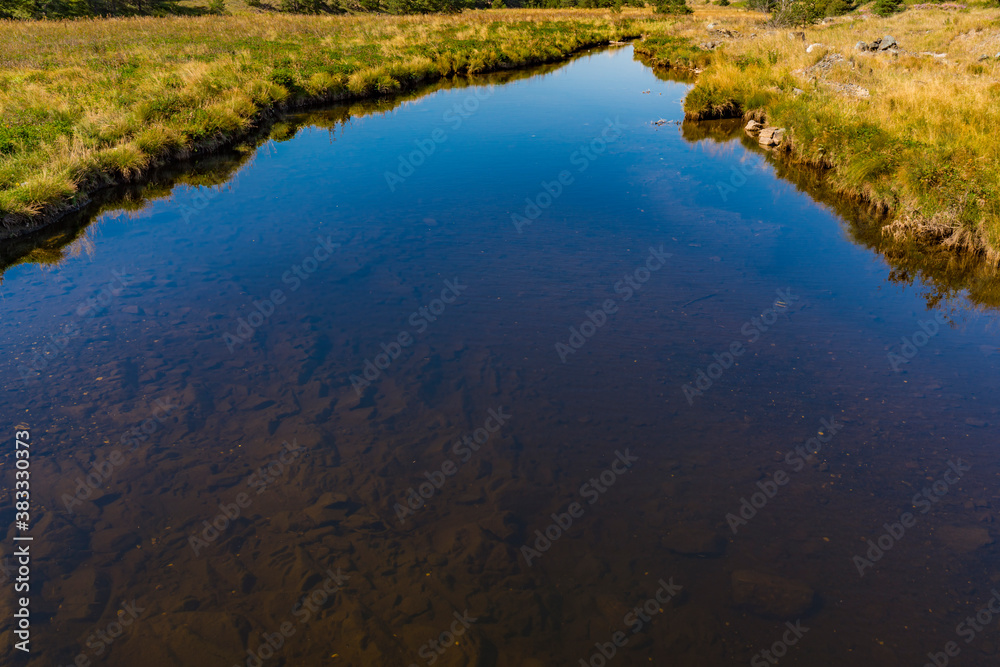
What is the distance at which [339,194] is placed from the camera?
45.9 ft

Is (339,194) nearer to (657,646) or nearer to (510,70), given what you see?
(657,646)

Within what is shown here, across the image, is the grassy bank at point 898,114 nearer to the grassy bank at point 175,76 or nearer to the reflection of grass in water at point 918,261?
the reflection of grass in water at point 918,261

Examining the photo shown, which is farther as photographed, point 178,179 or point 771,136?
point 771,136

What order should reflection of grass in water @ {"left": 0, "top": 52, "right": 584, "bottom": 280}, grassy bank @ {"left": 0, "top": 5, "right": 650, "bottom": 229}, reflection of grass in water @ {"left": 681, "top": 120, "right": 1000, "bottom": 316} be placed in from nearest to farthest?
reflection of grass in water @ {"left": 681, "top": 120, "right": 1000, "bottom": 316}, reflection of grass in water @ {"left": 0, "top": 52, "right": 584, "bottom": 280}, grassy bank @ {"left": 0, "top": 5, "right": 650, "bottom": 229}

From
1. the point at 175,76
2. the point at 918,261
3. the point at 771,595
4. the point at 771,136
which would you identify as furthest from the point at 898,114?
the point at 175,76

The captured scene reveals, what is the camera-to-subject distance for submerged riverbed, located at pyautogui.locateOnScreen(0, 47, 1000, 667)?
15.0 ft

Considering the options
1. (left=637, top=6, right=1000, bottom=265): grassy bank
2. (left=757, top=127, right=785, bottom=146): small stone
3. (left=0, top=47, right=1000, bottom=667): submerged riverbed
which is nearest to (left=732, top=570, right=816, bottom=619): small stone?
(left=0, top=47, right=1000, bottom=667): submerged riverbed

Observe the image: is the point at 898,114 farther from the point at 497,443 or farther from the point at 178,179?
the point at 178,179

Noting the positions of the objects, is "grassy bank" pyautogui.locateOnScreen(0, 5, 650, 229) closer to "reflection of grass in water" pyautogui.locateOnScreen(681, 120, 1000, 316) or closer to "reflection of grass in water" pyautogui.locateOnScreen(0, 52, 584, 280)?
"reflection of grass in water" pyautogui.locateOnScreen(0, 52, 584, 280)

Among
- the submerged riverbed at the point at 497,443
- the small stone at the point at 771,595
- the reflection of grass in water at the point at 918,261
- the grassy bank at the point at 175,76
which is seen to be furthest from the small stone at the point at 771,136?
the small stone at the point at 771,595

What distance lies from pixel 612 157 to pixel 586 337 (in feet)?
34.2

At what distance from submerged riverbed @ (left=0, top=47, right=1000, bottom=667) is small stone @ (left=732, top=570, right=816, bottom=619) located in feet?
0.08

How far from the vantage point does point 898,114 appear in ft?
48.3

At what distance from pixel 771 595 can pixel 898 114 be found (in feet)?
50.9
